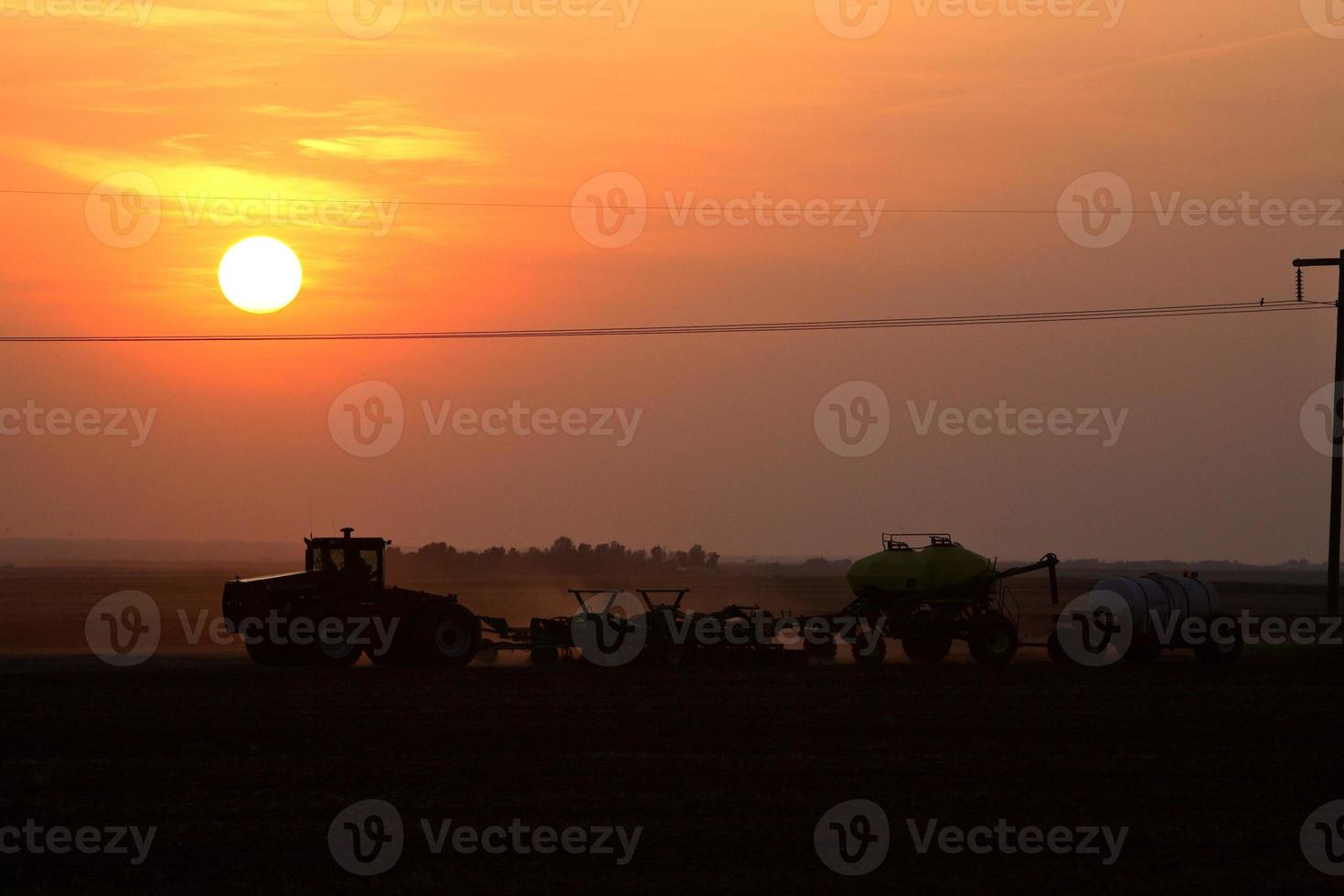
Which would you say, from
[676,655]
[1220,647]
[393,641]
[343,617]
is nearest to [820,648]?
[676,655]

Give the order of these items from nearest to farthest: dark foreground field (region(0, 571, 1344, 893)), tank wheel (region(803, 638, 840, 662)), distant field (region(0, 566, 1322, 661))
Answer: dark foreground field (region(0, 571, 1344, 893))
tank wheel (region(803, 638, 840, 662))
distant field (region(0, 566, 1322, 661))

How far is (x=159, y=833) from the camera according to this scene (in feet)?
52.7

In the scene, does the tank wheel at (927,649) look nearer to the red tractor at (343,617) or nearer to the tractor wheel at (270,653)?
the red tractor at (343,617)

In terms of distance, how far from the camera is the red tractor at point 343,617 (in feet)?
110

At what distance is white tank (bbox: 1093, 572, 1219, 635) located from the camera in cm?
3806

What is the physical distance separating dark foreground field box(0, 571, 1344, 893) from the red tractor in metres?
1.45

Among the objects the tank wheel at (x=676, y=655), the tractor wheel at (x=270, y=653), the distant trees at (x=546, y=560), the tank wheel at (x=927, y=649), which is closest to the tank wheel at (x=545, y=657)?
the tank wheel at (x=676, y=655)

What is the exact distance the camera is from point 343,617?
33.9 m

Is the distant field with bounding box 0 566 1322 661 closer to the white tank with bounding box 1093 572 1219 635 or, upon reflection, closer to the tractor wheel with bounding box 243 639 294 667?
the white tank with bounding box 1093 572 1219 635

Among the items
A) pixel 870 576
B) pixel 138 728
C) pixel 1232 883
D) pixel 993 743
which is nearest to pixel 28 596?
pixel 870 576

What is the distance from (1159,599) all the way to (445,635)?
17.5 metres

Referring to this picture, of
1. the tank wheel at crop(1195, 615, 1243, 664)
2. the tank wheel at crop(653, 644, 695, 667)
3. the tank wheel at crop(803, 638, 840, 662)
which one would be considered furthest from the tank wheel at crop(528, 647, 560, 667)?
the tank wheel at crop(1195, 615, 1243, 664)

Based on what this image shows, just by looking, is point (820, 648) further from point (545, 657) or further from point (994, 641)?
point (545, 657)

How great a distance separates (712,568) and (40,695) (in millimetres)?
156573
